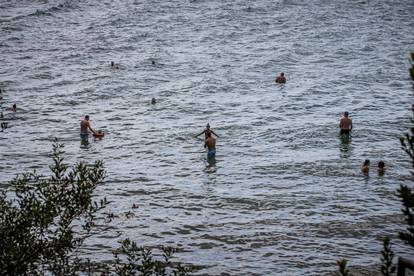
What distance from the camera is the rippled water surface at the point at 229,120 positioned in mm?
20500

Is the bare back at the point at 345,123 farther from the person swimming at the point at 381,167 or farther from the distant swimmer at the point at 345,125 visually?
the person swimming at the point at 381,167

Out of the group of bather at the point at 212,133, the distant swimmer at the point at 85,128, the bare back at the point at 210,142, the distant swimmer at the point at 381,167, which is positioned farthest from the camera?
the distant swimmer at the point at 85,128

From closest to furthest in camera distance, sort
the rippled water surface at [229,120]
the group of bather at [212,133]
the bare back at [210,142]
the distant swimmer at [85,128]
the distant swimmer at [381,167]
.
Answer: the rippled water surface at [229,120]
the distant swimmer at [381,167]
the group of bather at [212,133]
the bare back at [210,142]
the distant swimmer at [85,128]

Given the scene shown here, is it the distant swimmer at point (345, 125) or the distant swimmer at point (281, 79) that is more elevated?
the distant swimmer at point (281, 79)

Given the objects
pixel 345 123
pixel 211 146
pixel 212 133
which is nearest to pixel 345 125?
pixel 345 123

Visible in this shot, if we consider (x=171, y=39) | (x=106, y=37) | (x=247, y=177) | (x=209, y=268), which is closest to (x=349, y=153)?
(x=247, y=177)

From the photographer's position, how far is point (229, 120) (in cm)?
3653

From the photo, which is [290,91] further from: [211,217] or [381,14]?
[381,14]

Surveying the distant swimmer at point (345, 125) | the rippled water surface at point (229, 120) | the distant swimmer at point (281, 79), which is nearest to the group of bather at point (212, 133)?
the distant swimmer at point (345, 125)

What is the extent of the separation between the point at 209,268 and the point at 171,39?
5088cm

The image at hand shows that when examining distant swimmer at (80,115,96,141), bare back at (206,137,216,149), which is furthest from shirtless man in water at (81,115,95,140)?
bare back at (206,137,216,149)

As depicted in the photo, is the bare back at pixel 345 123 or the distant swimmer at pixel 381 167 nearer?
the distant swimmer at pixel 381 167

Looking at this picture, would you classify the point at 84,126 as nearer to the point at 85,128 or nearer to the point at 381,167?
the point at 85,128

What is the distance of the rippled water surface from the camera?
2050 centimetres
